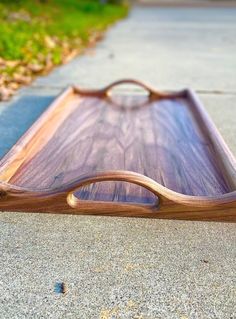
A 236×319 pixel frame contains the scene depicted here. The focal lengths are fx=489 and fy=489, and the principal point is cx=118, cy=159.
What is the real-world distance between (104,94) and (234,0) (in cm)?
1569

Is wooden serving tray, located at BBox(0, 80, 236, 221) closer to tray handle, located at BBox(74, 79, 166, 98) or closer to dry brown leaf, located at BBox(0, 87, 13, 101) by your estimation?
tray handle, located at BBox(74, 79, 166, 98)

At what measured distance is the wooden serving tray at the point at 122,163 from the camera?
149 cm

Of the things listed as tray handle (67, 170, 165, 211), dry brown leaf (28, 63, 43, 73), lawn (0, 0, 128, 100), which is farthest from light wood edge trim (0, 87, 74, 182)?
dry brown leaf (28, 63, 43, 73)

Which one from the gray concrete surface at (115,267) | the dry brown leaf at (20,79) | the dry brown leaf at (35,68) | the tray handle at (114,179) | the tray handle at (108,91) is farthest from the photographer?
the dry brown leaf at (35,68)

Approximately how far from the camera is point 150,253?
1.42m

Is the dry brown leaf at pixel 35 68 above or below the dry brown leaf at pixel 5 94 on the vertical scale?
below

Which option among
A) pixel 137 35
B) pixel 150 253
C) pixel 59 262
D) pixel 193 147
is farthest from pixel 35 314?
pixel 137 35

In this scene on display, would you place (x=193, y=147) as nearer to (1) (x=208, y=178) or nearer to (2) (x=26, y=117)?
(1) (x=208, y=178)

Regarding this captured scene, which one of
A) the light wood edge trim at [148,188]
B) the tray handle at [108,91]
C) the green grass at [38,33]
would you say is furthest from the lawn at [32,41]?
the light wood edge trim at [148,188]

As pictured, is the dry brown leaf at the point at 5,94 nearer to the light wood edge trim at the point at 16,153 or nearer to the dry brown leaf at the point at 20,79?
the dry brown leaf at the point at 20,79

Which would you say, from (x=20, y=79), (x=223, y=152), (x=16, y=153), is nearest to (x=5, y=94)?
(x=20, y=79)

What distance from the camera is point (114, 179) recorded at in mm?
1437

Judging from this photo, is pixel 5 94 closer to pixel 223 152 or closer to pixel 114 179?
pixel 223 152

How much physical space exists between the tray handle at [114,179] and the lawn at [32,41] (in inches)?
69.5
